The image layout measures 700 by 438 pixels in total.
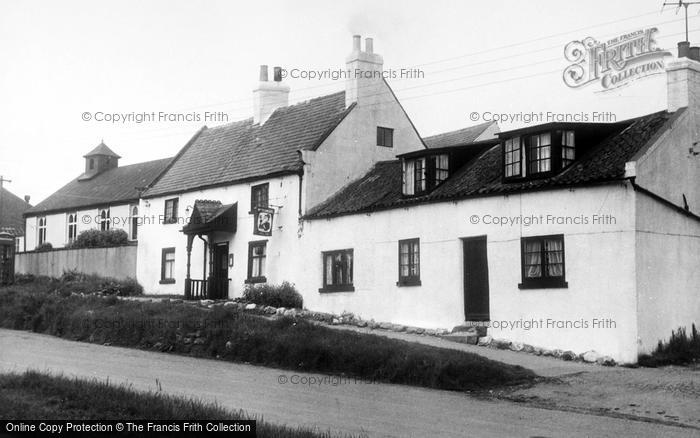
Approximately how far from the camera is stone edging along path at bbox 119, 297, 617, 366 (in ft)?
69.8

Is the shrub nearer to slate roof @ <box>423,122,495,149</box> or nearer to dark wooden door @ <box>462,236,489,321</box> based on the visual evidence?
slate roof @ <box>423,122,495,149</box>

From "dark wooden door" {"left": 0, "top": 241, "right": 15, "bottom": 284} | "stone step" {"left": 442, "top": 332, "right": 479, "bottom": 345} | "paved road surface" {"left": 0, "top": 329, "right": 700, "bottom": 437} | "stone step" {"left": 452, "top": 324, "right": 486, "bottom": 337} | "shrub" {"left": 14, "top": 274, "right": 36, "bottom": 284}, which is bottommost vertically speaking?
"paved road surface" {"left": 0, "top": 329, "right": 700, "bottom": 437}

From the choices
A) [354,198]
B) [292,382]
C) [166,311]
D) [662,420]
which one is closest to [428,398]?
[292,382]

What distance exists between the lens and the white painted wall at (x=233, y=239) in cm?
3183

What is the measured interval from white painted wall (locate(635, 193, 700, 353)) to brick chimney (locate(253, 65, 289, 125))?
66.4 ft

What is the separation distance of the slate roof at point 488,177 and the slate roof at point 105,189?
23526 millimetres

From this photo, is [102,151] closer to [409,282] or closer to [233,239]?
[233,239]

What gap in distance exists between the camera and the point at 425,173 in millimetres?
27062

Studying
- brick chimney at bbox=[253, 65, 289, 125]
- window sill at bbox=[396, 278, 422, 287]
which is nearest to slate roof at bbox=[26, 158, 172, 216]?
brick chimney at bbox=[253, 65, 289, 125]

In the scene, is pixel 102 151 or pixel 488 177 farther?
pixel 102 151

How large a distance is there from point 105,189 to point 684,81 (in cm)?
4082

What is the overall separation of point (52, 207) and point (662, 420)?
50.0 m

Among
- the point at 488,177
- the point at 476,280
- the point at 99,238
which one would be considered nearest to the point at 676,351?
the point at 476,280

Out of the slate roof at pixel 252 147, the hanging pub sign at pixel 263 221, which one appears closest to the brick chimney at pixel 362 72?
the slate roof at pixel 252 147
